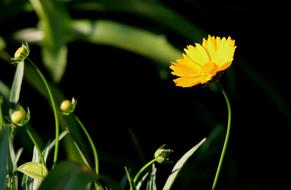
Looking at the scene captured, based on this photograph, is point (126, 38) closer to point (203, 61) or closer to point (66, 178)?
point (203, 61)

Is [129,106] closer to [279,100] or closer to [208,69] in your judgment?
A: [279,100]

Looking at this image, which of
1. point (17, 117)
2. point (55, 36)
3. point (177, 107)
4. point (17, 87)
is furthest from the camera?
point (177, 107)

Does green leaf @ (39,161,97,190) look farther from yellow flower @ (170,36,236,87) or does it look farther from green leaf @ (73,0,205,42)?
green leaf @ (73,0,205,42)

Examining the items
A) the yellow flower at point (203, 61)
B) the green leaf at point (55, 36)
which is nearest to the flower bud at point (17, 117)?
the yellow flower at point (203, 61)

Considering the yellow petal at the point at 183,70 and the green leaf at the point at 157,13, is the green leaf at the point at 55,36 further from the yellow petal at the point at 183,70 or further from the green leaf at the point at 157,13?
the yellow petal at the point at 183,70

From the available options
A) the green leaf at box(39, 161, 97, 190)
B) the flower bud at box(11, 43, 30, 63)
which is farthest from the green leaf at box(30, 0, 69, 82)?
the green leaf at box(39, 161, 97, 190)

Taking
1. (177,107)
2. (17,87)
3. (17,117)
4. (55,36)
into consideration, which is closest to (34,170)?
(17,117)

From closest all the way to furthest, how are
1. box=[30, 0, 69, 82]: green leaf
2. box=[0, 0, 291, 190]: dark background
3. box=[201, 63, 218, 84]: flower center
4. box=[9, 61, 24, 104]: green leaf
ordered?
box=[201, 63, 218, 84]: flower center
box=[9, 61, 24, 104]: green leaf
box=[30, 0, 69, 82]: green leaf
box=[0, 0, 291, 190]: dark background
